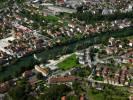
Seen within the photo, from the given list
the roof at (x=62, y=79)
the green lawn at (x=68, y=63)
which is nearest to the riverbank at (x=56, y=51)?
the green lawn at (x=68, y=63)

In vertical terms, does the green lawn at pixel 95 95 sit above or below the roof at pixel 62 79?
below

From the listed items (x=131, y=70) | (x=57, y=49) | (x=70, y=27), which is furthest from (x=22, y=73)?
(x=70, y=27)

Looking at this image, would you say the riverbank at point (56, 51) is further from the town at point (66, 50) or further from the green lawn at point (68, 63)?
the green lawn at point (68, 63)

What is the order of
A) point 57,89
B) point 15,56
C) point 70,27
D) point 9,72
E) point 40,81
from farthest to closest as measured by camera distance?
point 70,27, point 15,56, point 9,72, point 40,81, point 57,89

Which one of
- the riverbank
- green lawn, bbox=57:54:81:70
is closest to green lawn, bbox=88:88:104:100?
green lawn, bbox=57:54:81:70

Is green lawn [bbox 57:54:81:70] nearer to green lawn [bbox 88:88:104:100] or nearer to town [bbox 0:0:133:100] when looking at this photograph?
town [bbox 0:0:133:100]

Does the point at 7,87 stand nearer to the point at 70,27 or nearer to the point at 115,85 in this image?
the point at 115,85

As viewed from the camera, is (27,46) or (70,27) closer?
(27,46)
